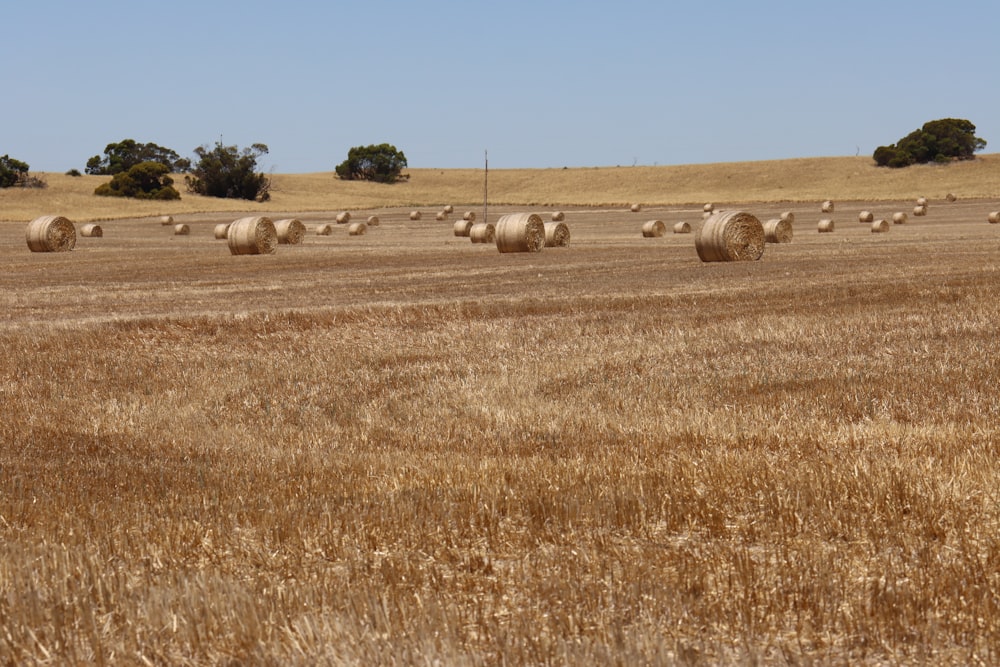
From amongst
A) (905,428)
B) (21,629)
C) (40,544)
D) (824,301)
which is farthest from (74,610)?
(824,301)

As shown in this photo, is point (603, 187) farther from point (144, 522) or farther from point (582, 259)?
point (144, 522)

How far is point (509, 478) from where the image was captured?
6.29 m

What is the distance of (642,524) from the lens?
17.5 feet

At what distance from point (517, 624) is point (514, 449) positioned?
3537 millimetres

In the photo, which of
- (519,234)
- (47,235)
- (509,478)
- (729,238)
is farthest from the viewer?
(47,235)

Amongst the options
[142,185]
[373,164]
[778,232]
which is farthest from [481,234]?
[373,164]

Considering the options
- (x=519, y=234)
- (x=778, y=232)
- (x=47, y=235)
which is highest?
(x=47, y=235)

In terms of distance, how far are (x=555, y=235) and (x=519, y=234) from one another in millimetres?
3402

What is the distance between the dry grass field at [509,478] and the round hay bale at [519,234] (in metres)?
15.3

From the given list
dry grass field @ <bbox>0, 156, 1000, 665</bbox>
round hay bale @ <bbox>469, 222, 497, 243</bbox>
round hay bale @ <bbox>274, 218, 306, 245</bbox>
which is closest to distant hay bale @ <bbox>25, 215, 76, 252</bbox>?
round hay bale @ <bbox>274, 218, 306, 245</bbox>

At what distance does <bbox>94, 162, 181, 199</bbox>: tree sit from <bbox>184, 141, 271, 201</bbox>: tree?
5.83m

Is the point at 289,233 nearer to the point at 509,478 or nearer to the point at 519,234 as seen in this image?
the point at 519,234

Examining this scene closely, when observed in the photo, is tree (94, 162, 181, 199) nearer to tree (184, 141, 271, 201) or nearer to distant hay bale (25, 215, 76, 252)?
tree (184, 141, 271, 201)

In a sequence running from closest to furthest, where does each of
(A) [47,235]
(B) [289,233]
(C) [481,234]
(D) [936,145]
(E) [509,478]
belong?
(E) [509,478], (A) [47,235], (C) [481,234], (B) [289,233], (D) [936,145]
